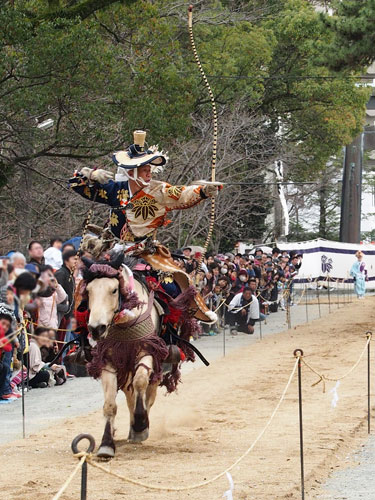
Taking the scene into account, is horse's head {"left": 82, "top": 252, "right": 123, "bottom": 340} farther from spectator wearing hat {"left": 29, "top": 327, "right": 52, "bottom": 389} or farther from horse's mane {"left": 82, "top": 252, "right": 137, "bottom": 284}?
spectator wearing hat {"left": 29, "top": 327, "right": 52, "bottom": 389}

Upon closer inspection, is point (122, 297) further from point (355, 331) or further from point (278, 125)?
point (278, 125)

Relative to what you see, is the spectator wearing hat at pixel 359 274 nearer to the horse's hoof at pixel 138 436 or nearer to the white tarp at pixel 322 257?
the white tarp at pixel 322 257

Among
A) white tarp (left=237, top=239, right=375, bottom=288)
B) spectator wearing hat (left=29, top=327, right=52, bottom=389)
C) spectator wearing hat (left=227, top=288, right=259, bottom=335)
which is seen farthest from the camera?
white tarp (left=237, top=239, right=375, bottom=288)

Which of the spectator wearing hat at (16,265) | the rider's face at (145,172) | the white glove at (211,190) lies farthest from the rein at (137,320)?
the spectator wearing hat at (16,265)

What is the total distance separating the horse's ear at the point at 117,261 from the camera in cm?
907

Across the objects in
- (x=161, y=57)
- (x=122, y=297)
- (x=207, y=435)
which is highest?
(x=161, y=57)

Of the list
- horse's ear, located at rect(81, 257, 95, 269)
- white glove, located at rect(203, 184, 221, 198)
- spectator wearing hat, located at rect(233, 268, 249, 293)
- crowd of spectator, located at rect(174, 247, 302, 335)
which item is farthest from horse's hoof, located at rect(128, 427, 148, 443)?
spectator wearing hat, located at rect(233, 268, 249, 293)

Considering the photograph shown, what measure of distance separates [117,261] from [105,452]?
1.69 metres

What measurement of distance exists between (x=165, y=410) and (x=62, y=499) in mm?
4979

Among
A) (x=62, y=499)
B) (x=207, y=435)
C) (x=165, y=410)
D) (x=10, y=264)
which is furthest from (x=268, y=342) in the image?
(x=10, y=264)

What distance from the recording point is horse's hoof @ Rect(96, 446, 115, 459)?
29.2ft

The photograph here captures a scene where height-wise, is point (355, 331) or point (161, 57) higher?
point (161, 57)

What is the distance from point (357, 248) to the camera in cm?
3772

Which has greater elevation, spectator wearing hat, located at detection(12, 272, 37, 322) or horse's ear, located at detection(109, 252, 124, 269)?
horse's ear, located at detection(109, 252, 124, 269)
